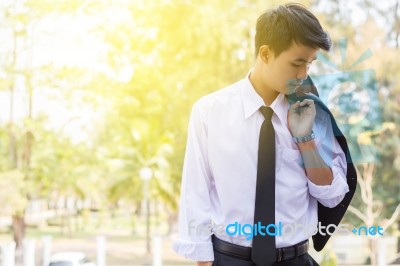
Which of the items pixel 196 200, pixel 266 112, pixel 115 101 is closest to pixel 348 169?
pixel 266 112

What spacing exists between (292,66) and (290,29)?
0.22 ft

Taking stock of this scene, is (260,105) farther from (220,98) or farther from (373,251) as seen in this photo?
(373,251)

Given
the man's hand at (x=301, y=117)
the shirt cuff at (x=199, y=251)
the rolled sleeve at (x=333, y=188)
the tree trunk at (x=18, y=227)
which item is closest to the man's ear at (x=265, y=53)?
the man's hand at (x=301, y=117)

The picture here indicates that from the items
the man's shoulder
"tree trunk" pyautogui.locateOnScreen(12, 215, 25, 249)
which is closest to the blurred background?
"tree trunk" pyautogui.locateOnScreen(12, 215, 25, 249)

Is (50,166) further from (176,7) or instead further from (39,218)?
(176,7)

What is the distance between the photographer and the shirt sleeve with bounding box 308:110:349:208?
1.07m

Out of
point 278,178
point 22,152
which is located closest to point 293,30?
point 278,178

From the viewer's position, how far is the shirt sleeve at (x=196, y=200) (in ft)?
3.61

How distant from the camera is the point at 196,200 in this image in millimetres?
1118

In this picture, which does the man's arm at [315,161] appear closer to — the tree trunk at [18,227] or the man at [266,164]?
the man at [266,164]

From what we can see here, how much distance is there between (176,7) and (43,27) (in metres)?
1.80

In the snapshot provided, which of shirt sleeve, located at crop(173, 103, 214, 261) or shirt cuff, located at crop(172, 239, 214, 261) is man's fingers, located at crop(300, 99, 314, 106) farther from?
shirt cuff, located at crop(172, 239, 214, 261)

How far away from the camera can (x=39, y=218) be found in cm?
836

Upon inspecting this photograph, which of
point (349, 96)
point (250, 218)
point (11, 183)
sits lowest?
point (11, 183)
